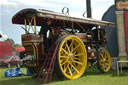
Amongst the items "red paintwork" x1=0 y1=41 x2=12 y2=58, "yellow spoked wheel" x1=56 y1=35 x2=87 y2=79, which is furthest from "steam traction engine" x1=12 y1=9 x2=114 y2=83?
"red paintwork" x1=0 y1=41 x2=12 y2=58

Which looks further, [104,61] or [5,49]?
[5,49]

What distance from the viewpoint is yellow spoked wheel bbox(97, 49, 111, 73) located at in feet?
29.1

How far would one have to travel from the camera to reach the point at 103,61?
369 inches

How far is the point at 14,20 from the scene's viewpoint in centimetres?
815

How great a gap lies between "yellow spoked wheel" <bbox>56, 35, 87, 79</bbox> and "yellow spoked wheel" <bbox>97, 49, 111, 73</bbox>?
1.24m

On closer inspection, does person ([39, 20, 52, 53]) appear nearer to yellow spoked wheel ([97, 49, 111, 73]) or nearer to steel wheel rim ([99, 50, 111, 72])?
yellow spoked wheel ([97, 49, 111, 73])

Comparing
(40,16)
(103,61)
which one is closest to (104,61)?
(103,61)

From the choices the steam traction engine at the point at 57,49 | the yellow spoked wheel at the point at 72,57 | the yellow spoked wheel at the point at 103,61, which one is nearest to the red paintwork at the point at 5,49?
the steam traction engine at the point at 57,49

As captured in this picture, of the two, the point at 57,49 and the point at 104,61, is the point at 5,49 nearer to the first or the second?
the point at 104,61

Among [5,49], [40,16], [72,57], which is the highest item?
[40,16]

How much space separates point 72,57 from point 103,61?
8.40 feet

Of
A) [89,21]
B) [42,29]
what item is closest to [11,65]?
[42,29]

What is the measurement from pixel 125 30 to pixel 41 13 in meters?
5.37

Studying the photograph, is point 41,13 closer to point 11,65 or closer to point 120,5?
point 120,5
